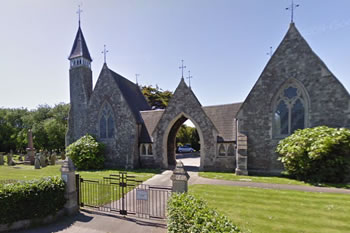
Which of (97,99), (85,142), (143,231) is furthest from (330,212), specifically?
(97,99)

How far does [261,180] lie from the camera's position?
11.9 meters

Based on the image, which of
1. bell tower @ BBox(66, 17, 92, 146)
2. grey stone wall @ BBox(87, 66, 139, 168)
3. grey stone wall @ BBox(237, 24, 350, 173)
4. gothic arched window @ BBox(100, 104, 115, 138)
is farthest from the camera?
bell tower @ BBox(66, 17, 92, 146)

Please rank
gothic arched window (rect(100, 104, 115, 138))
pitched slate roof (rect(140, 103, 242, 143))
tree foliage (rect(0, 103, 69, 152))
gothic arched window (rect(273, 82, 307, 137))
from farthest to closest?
tree foliage (rect(0, 103, 69, 152)) → gothic arched window (rect(100, 104, 115, 138)) → pitched slate roof (rect(140, 103, 242, 143)) → gothic arched window (rect(273, 82, 307, 137))

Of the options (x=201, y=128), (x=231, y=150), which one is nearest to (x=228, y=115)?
(x=201, y=128)

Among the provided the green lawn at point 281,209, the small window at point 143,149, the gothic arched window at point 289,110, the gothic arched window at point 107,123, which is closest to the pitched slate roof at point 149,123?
the small window at point 143,149

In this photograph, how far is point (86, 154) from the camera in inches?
660

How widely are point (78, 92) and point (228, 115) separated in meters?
17.6

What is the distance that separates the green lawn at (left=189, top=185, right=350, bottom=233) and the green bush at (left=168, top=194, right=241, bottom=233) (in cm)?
228

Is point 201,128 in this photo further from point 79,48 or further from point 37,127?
point 37,127

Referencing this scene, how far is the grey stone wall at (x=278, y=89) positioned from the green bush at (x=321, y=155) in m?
1.68

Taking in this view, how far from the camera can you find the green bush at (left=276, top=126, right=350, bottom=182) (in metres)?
10.5

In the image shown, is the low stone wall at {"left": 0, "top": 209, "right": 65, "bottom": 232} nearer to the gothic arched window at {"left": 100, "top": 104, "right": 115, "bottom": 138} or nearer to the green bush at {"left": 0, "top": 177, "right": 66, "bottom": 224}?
the green bush at {"left": 0, "top": 177, "right": 66, "bottom": 224}

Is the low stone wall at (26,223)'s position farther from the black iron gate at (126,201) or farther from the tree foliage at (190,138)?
the tree foliage at (190,138)

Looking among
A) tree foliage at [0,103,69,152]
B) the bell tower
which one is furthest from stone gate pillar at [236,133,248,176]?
tree foliage at [0,103,69,152]
